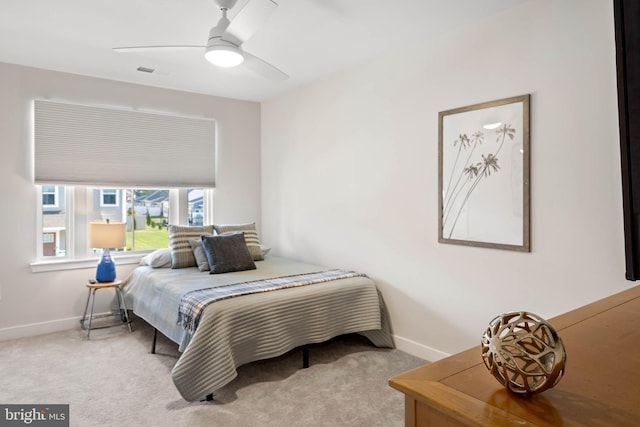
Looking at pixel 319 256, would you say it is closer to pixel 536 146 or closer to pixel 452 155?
pixel 452 155

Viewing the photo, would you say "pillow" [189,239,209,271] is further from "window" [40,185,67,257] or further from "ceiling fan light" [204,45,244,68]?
"ceiling fan light" [204,45,244,68]

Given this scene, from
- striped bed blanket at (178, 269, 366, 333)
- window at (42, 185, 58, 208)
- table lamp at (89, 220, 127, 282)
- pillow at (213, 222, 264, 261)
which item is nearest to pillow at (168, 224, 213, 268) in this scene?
pillow at (213, 222, 264, 261)

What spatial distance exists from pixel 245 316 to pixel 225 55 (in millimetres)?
1612

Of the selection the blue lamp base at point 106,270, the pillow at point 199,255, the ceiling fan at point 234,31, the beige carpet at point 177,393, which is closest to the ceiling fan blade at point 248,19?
the ceiling fan at point 234,31

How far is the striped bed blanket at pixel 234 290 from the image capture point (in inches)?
104

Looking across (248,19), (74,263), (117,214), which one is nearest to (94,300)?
(74,263)

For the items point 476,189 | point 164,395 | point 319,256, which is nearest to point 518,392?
point 476,189

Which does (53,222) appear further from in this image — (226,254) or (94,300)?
(226,254)

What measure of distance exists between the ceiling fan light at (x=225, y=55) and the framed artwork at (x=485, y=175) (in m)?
1.48

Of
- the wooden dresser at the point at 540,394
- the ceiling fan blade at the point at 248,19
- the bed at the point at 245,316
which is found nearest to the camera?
the wooden dresser at the point at 540,394

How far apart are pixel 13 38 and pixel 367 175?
113 inches

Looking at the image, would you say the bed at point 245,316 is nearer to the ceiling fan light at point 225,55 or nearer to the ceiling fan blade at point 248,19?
the ceiling fan light at point 225,55

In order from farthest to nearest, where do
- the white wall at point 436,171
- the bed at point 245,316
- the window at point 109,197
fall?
the window at point 109,197 < the bed at point 245,316 < the white wall at point 436,171

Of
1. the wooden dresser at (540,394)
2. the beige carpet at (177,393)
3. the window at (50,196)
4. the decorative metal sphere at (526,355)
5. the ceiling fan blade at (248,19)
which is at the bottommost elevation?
the beige carpet at (177,393)
